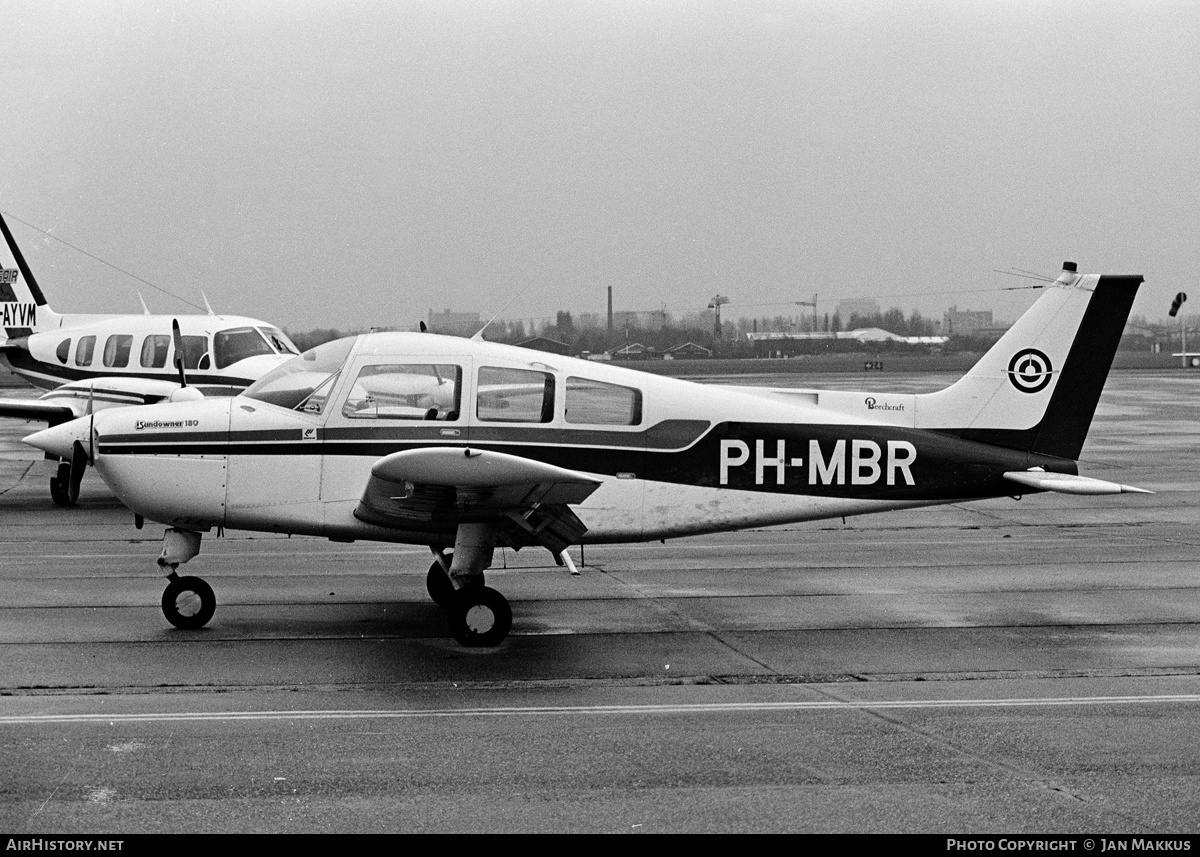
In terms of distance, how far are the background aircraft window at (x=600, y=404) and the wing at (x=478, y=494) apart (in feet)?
2.52

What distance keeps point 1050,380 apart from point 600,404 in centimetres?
374

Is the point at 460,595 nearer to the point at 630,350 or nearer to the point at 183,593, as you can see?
the point at 183,593

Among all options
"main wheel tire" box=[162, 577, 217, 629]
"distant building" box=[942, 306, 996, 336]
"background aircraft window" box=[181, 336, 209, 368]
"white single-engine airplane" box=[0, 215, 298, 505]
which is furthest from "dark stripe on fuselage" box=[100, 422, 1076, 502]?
"distant building" box=[942, 306, 996, 336]

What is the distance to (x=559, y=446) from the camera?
10188 millimetres

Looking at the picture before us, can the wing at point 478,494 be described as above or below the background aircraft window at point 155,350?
below

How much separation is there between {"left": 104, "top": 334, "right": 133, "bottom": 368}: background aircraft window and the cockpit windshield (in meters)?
13.1

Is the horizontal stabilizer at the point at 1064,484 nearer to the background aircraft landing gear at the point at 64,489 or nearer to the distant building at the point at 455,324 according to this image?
the distant building at the point at 455,324

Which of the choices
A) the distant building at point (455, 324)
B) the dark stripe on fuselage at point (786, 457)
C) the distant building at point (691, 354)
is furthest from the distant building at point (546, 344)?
the distant building at point (691, 354)

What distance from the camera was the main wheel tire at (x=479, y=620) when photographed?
9.59 meters

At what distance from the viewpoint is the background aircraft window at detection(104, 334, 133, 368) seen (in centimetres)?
2252

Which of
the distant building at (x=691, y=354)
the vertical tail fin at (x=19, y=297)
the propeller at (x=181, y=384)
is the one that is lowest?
the distant building at (x=691, y=354)
